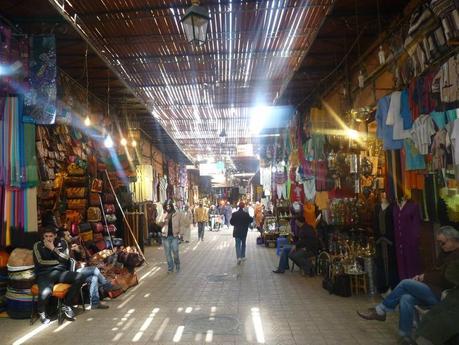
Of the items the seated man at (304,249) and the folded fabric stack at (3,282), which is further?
the seated man at (304,249)

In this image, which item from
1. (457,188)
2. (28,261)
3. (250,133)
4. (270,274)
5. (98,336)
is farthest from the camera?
(250,133)

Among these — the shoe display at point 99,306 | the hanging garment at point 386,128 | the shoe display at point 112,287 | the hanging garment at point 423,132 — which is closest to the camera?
the hanging garment at point 423,132

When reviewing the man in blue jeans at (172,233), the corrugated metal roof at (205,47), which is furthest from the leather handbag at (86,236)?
Result: the corrugated metal roof at (205,47)

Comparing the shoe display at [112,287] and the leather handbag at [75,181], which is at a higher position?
the leather handbag at [75,181]

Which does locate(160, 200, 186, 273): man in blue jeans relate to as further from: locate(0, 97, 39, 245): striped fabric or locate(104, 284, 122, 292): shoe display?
locate(0, 97, 39, 245): striped fabric

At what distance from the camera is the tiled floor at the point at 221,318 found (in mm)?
5371

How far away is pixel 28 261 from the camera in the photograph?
6.76 meters

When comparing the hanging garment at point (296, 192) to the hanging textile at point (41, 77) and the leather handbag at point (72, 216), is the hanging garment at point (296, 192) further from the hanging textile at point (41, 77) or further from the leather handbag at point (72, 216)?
the hanging textile at point (41, 77)

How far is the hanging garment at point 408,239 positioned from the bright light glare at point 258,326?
88.0 inches

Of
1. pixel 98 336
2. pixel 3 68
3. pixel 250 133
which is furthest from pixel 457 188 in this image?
pixel 250 133

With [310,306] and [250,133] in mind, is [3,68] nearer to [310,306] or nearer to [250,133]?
[310,306]

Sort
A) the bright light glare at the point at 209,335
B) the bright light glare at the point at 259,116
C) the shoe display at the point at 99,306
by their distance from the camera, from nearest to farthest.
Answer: the bright light glare at the point at 209,335, the shoe display at the point at 99,306, the bright light glare at the point at 259,116

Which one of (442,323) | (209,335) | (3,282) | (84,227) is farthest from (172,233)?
(442,323)

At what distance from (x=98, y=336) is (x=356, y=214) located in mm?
5507
